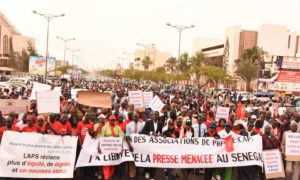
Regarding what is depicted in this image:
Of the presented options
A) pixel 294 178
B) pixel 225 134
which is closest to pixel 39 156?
pixel 225 134

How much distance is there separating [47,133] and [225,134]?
3795 mm

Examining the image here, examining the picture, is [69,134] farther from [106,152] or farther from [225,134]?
[225,134]

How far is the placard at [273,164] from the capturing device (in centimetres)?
834

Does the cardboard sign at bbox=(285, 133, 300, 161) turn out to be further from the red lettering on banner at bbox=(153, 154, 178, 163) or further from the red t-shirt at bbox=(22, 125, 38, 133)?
the red t-shirt at bbox=(22, 125, 38, 133)

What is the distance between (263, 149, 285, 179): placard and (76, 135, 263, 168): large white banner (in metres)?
0.19

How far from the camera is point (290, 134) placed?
8516 mm

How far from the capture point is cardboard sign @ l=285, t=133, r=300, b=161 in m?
8.46

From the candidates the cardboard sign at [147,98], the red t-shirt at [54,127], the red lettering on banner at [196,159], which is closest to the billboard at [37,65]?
the cardboard sign at [147,98]

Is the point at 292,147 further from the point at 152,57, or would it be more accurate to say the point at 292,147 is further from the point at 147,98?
the point at 152,57

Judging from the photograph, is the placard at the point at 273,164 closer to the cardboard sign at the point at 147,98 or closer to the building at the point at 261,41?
the cardboard sign at the point at 147,98

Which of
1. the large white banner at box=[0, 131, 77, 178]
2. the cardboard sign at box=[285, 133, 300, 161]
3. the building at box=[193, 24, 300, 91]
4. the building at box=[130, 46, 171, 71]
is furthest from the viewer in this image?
the building at box=[130, 46, 171, 71]

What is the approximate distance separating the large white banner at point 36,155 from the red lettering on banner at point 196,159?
2.29 m

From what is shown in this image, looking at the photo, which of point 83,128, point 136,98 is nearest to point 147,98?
point 136,98

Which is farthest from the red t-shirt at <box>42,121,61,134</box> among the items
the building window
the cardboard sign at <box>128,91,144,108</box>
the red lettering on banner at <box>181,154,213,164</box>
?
the building window
